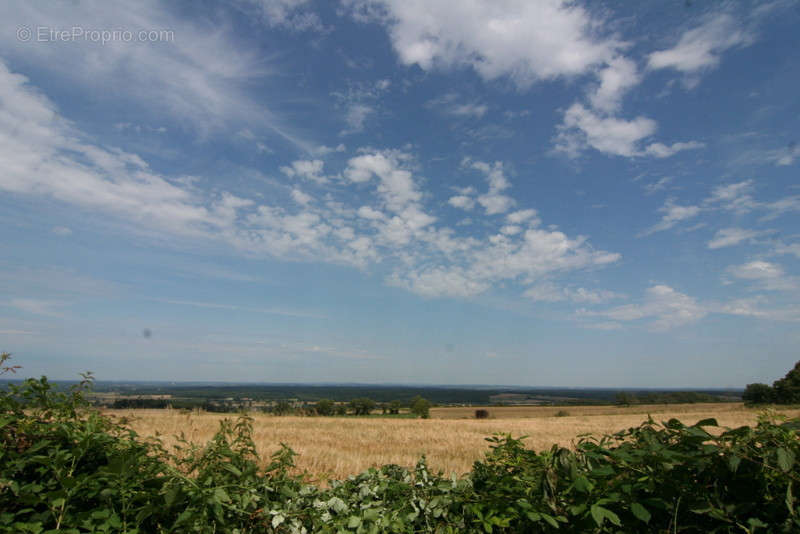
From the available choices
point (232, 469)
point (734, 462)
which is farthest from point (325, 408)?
point (734, 462)

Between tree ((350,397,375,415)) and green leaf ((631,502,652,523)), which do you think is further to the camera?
tree ((350,397,375,415))

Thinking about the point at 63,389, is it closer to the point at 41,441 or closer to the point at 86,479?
the point at 41,441

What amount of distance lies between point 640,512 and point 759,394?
7342cm

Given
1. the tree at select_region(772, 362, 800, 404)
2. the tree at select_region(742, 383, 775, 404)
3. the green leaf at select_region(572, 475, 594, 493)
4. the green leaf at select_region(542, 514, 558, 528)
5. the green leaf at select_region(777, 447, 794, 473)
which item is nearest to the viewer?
the green leaf at select_region(777, 447, 794, 473)

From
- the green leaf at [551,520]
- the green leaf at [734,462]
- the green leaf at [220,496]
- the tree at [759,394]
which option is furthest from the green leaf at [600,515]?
the tree at [759,394]

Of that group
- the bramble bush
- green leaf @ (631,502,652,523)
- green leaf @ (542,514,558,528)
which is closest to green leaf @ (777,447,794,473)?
the bramble bush

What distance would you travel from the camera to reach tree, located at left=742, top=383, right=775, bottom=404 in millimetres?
53969

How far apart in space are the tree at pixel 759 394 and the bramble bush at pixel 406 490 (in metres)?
69.5

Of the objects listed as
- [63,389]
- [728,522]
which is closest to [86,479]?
[63,389]

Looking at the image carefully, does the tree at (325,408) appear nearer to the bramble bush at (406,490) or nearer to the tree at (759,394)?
the bramble bush at (406,490)

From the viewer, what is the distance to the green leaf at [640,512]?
190 centimetres

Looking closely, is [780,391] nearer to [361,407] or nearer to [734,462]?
[361,407]

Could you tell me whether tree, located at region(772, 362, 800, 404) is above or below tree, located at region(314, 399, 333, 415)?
above

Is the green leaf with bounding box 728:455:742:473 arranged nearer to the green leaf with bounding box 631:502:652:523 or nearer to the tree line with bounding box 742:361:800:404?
the green leaf with bounding box 631:502:652:523
